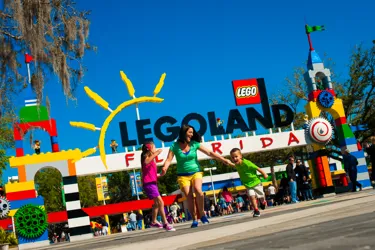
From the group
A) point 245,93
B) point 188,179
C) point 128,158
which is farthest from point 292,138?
point 188,179

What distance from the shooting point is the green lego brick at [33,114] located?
41.0 ft

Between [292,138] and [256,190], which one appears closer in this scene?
[256,190]

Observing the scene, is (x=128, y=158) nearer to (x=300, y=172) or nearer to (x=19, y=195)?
(x=19, y=195)

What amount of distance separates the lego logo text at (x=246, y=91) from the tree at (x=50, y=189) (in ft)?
126

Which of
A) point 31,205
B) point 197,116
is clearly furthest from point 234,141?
point 31,205

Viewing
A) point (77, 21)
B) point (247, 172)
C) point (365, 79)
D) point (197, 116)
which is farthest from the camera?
point (365, 79)

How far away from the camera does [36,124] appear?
14.1 meters

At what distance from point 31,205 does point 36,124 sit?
18.4 ft

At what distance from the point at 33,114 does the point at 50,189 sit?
1927 inches

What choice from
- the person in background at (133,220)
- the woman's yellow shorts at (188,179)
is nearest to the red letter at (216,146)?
the person in background at (133,220)

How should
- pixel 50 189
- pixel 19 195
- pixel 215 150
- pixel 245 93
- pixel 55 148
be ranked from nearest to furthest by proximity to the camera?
1. pixel 19 195
2. pixel 55 148
3. pixel 215 150
4. pixel 245 93
5. pixel 50 189

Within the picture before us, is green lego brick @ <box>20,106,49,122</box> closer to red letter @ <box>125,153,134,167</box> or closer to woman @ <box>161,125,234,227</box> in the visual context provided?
woman @ <box>161,125,234,227</box>

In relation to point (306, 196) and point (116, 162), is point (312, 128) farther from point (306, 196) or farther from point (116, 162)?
point (116, 162)

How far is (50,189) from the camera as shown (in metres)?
60.1
